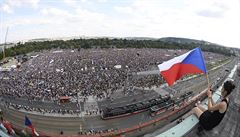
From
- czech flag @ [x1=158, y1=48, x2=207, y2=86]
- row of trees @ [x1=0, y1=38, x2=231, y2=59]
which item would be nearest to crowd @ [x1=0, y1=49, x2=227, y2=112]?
czech flag @ [x1=158, y1=48, x2=207, y2=86]

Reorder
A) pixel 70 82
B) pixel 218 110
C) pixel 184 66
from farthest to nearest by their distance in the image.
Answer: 1. pixel 70 82
2. pixel 184 66
3. pixel 218 110

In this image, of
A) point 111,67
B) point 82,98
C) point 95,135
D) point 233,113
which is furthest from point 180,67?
point 111,67

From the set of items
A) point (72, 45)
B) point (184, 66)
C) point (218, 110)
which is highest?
point (184, 66)

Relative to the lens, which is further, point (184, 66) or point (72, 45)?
point (72, 45)

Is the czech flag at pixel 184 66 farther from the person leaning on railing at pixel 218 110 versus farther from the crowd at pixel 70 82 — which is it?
the crowd at pixel 70 82

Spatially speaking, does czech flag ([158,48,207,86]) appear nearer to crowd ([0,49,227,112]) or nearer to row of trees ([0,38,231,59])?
crowd ([0,49,227,112])

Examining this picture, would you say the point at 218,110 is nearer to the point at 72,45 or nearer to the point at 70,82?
the point at 70,82

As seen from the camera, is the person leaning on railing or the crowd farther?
the crowd

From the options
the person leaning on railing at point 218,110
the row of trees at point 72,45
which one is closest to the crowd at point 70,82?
the person leaning on railing at point 218,110

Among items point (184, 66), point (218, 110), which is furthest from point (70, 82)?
point (218, 110)
